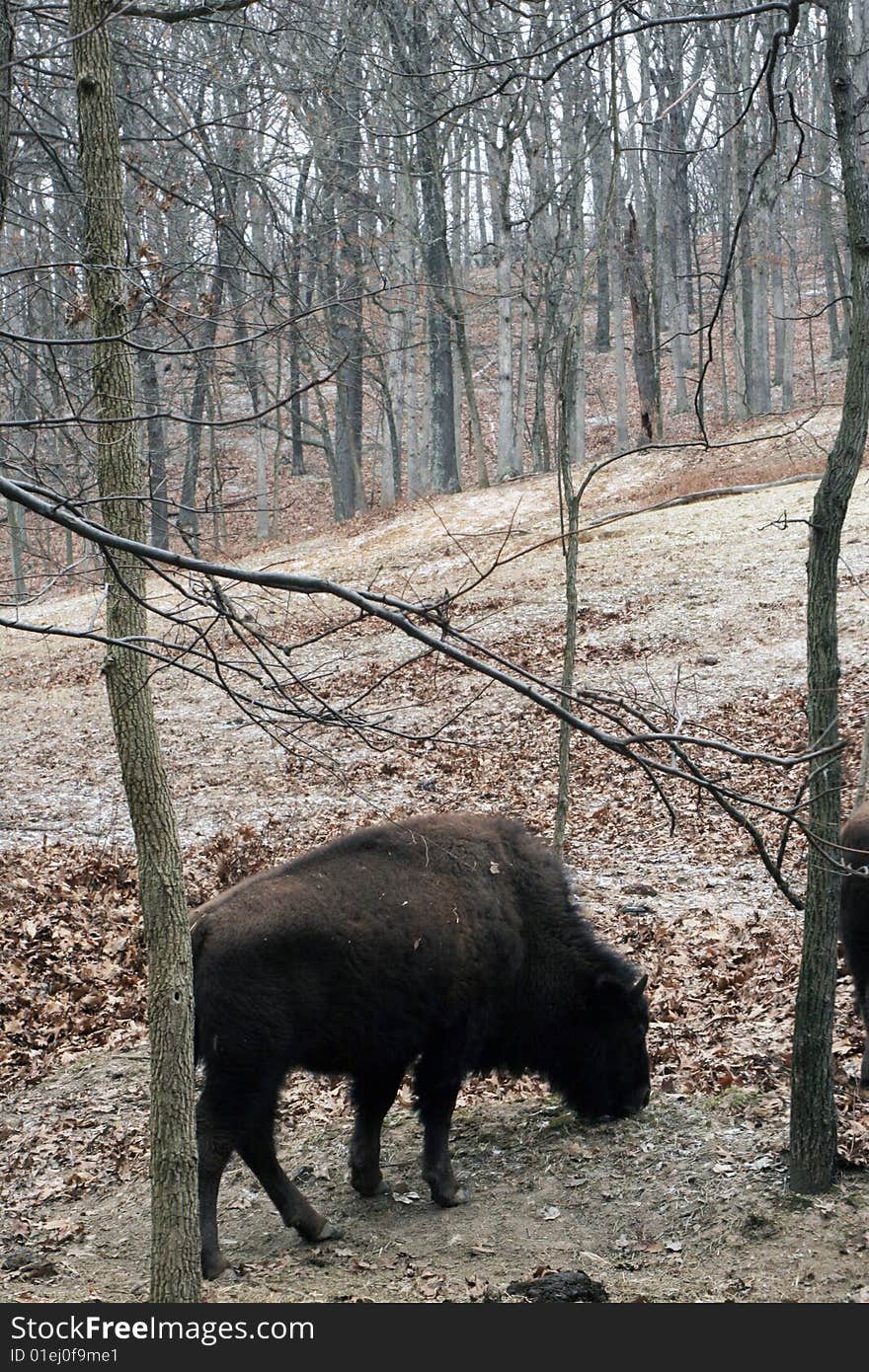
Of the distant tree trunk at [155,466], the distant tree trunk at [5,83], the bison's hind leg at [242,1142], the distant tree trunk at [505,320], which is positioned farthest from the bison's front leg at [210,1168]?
the distant tree trunk at [505,320]

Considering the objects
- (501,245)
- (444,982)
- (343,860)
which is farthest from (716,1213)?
(501,245)

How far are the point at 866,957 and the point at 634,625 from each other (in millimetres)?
12706

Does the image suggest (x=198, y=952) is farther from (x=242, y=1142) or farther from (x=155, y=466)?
(x=155, y=466)

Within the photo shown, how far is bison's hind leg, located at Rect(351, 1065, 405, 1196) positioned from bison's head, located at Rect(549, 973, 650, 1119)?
99cm

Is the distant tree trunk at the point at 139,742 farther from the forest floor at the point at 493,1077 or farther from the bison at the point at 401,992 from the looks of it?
the bison at the point at 401,992

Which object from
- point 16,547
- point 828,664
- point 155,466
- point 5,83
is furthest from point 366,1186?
point 5,83

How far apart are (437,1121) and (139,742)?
9.29 feet

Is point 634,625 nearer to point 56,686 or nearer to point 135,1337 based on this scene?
point 56,686

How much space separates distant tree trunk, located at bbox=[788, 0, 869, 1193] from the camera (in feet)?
16.9

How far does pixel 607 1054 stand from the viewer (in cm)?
659

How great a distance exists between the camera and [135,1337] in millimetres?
4082

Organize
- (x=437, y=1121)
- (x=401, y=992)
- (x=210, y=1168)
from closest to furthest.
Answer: (x=210, y=1168), (x=401, y=992), (x=437, y=1121)

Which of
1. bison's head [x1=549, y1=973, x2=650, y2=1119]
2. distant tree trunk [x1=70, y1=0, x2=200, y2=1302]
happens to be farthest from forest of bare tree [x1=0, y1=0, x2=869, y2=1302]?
bison's head [x1=549, y1=973, x2=650, y2=1119]

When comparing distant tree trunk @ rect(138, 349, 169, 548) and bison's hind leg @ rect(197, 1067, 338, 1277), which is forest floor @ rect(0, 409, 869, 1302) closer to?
bison's hind leg @ rect(197, 1067, 338, 1277)
